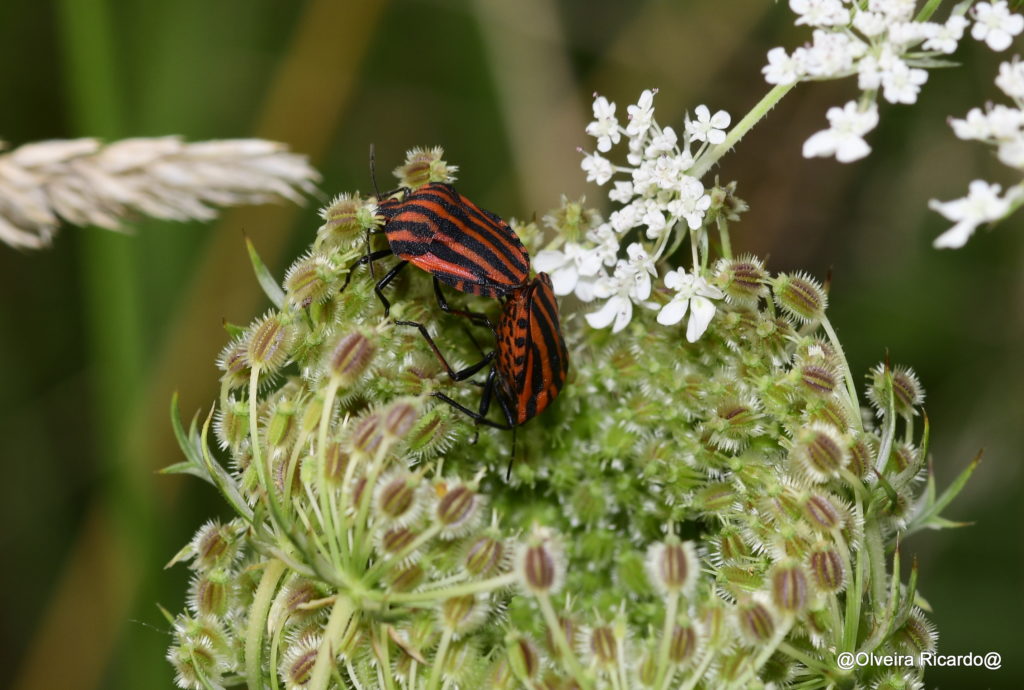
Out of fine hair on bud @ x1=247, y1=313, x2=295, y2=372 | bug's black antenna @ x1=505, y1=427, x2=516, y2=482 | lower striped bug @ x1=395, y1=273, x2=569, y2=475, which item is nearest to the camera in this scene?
fine hair on bud @ x1=247, y1=313, x2=295, y2=372

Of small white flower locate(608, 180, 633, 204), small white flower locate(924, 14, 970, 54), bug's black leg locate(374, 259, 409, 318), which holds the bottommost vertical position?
bug's black leg locate(374, 259, 409, 318)

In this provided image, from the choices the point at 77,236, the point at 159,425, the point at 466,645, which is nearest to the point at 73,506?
the point at 159,425

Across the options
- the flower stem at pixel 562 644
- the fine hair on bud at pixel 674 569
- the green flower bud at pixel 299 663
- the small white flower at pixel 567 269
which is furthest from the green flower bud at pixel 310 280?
the fine hair on bud at pixel 674 569

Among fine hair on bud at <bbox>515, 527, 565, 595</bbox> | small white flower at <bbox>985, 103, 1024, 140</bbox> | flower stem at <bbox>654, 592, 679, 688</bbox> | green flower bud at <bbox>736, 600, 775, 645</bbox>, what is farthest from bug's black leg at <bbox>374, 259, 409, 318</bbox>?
small white flower at <bbox>985, 103, 1024, 140</bbox>

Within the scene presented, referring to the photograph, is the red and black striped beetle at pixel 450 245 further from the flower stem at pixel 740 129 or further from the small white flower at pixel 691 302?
the flower stem at pixel 740 129

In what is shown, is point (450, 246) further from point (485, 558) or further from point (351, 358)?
point (485, 558)

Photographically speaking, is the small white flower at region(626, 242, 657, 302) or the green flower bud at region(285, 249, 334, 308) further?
the small white flower at region(626, 242, 657, 302)

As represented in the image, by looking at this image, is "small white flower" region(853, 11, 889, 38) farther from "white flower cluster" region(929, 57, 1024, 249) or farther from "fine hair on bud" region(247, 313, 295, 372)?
"fine hair on bud" region(247, 313, 295, 372)
